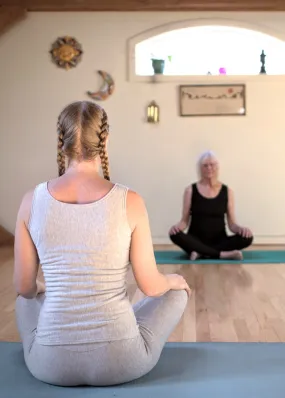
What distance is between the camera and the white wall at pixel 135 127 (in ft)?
19.4

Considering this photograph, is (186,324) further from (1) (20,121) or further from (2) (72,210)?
(1) (20,121)

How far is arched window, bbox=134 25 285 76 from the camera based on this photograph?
6.06 meters

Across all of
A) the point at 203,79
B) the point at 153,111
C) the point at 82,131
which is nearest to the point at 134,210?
the point at 82,131

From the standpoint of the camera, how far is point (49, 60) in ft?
19.5

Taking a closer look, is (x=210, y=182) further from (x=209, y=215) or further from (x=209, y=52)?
(x=209, y=52)

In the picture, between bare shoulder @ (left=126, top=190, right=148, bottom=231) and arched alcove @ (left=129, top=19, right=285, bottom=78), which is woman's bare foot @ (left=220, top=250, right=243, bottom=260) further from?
bare shoulder @ (left=126, top=190, right=148, bottom=231)

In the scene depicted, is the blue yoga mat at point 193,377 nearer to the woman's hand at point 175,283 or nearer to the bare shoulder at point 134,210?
the woman's hand at point 175,283

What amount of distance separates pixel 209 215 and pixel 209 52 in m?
2.13

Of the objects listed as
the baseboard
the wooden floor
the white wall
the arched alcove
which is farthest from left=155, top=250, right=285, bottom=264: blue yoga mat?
the arched alcove

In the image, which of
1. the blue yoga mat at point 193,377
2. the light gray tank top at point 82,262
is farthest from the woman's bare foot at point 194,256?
the light gray tank top at point 82,262

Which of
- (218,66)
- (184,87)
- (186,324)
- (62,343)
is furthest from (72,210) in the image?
(218,66)

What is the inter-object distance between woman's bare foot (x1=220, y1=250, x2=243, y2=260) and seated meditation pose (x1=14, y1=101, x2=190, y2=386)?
3.06m

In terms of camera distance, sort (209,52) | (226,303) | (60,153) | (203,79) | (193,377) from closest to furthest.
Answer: (60,153) → (193,377) → (226,303) → (203,79) → (209,52)

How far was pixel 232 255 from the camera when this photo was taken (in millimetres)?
4777
